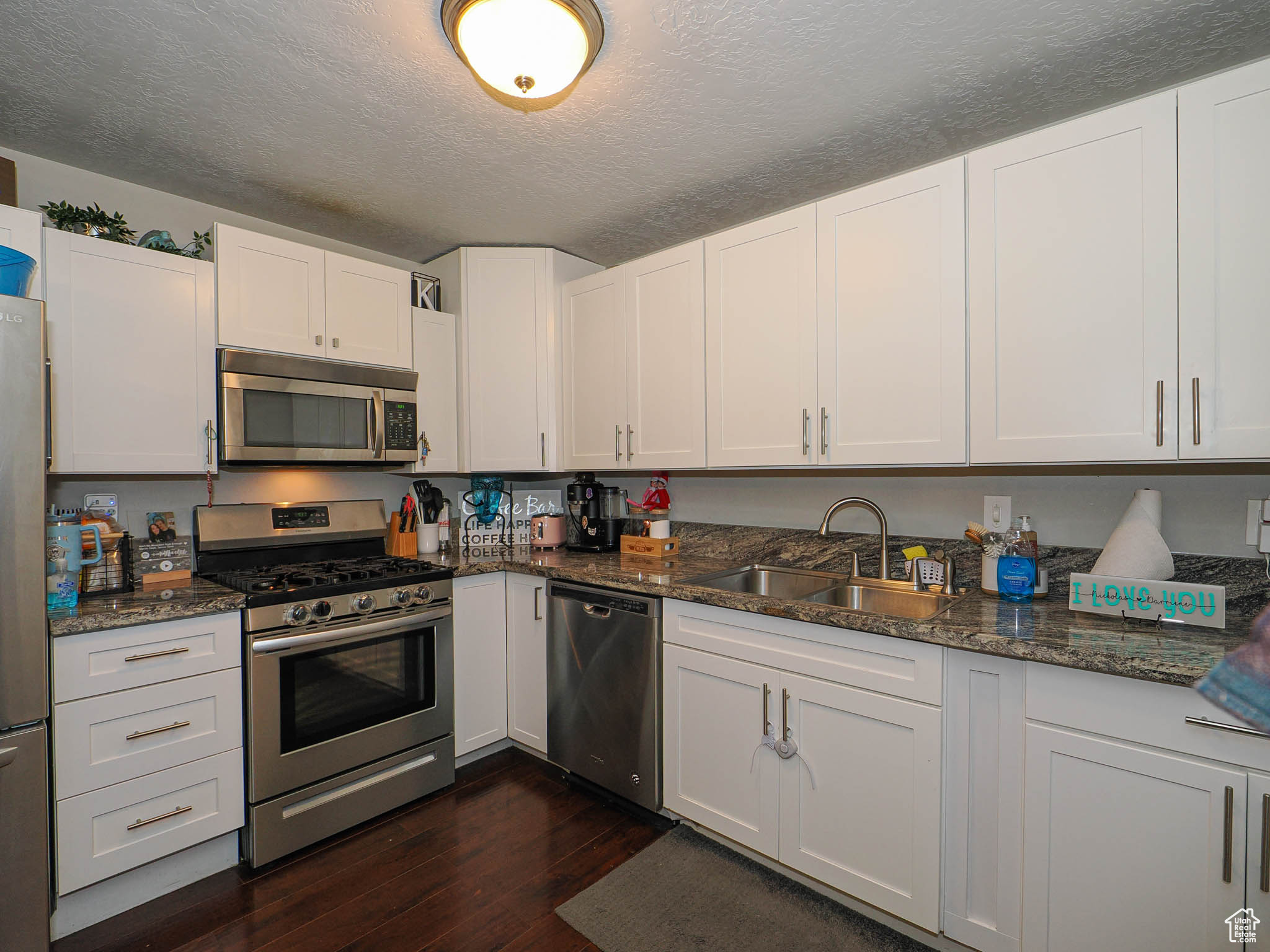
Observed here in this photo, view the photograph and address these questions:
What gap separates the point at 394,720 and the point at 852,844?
171 cm

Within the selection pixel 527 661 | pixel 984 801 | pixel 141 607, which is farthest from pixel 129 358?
pixel 984 801

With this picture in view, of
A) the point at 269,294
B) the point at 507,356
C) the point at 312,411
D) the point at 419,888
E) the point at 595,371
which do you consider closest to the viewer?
the point at 419,888

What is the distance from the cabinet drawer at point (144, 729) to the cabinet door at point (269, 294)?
127 cm

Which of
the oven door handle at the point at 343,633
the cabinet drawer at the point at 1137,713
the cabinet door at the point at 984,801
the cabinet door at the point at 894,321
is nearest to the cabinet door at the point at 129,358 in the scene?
the oven door handle at the point at 343,633

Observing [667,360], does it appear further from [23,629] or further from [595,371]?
[23,629]

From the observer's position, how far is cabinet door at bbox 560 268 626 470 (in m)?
2.84

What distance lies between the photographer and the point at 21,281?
165 centimetres

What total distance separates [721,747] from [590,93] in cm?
217

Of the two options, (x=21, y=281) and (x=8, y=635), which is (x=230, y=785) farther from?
(x=21, y=281)

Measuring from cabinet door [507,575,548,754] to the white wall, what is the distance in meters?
1.88

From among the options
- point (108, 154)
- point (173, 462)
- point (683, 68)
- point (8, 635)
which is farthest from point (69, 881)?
point (683, 68)

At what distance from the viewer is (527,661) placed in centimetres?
274

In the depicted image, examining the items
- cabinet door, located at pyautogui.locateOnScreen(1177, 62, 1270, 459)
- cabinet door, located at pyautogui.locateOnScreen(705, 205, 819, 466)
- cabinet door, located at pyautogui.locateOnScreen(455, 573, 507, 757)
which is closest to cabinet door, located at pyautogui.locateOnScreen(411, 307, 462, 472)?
cabinet door, located at pyautogui.locateOnScreen(455, 573, 507, 757)

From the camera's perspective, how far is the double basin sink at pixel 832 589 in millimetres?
2090
